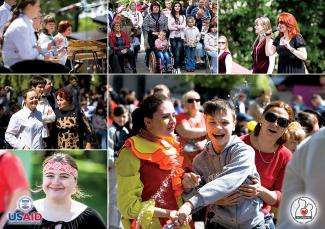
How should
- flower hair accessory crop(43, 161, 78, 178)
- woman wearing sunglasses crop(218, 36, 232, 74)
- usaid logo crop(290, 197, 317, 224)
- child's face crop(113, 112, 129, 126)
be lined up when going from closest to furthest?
usaid logo crop(290, 197, 317, 224) < flower hair accessory crop(43, 161, 78, 178) < woman wearing sunglasses crop(218, 36, 232, 74) < child's face crop(113, 112, 129, 126)

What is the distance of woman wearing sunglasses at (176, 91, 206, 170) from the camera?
14.4 ft

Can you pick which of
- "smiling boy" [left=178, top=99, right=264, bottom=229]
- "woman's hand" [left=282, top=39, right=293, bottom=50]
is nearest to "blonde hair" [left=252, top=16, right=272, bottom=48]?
"woman's hand" [left=282, top=39, right=293, bottom=50]

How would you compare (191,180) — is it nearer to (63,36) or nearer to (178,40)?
(178,40)

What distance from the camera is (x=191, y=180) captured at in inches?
158

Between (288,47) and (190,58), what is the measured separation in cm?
70

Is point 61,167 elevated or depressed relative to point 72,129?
depressed

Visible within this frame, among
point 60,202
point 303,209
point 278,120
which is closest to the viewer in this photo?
point 303,209

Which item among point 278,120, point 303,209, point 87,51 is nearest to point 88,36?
point 87,51

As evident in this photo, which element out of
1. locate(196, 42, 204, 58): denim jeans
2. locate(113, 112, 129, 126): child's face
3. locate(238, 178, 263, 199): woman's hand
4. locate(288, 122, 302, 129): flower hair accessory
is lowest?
locate(238, 178, 263, 199): woman's hand

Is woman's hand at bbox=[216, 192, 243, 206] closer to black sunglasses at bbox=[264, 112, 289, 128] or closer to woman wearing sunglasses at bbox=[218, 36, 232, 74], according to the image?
black sunglasses at bbox=[264, 112, 289, 128]

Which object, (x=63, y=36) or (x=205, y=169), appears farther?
(x=63, y=36)

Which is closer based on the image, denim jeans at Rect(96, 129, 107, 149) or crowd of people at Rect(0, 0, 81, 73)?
crowd of people at Rect(0, 0, 81, 73)

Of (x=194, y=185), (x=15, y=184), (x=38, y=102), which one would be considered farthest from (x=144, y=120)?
(x=15, y=184)

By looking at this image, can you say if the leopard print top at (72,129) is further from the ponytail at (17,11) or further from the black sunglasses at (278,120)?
the black sunglasses at (278,120)
